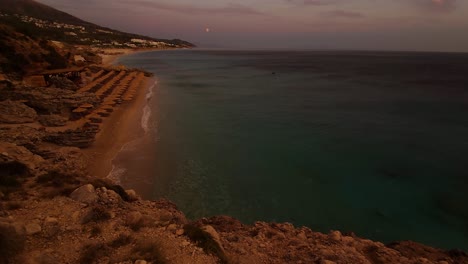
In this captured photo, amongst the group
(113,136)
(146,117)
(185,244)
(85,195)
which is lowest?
(113,136)

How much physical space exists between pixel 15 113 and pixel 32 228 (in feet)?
65.4

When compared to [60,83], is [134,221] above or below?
below

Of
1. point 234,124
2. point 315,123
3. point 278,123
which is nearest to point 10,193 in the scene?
point 234,124

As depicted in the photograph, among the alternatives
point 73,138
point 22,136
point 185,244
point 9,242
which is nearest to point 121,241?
point 185,244

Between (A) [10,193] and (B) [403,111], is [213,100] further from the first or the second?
(A) [10,193]

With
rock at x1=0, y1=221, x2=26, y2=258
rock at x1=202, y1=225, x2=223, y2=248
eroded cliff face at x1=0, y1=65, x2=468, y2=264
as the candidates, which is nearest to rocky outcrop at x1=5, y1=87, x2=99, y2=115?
eroded cliff face at x1=0, y1=65, x2=468, y2=264

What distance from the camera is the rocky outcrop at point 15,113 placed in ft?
75.1

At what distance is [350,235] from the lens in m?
12.7

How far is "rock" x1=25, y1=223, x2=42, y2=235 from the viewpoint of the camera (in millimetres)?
8930

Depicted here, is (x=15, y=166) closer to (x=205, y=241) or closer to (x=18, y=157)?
(x=18, y=157)

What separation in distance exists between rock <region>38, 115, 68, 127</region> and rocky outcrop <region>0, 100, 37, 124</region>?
0.68m

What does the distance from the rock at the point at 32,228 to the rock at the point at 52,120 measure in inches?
714

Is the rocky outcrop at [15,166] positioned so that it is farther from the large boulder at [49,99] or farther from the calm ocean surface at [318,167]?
the large boulder at [49,99]

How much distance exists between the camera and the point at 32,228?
9.06 metres
